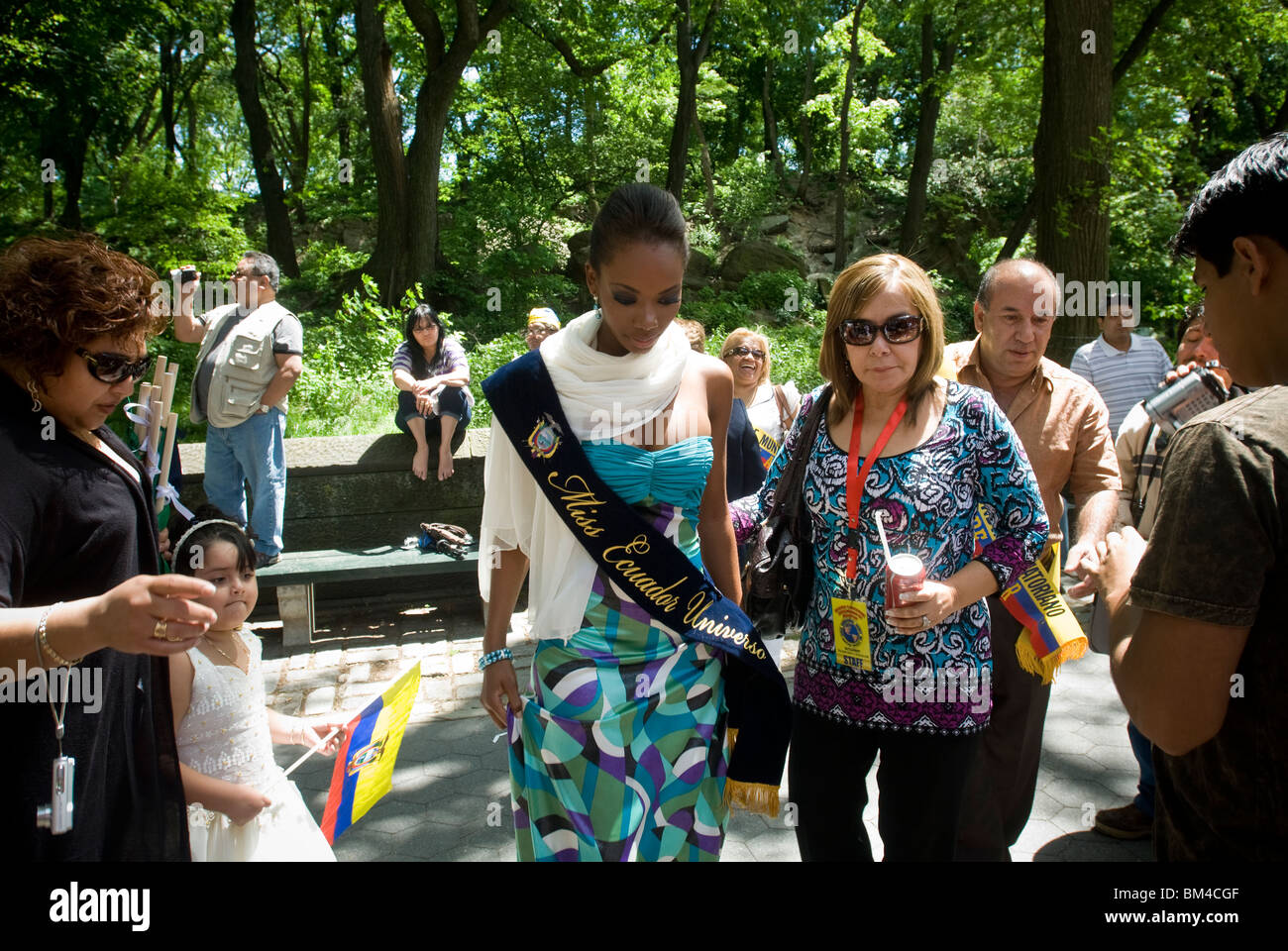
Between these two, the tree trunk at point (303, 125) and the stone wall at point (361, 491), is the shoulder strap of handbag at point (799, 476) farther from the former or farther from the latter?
the tree trunk at point (303, 125)

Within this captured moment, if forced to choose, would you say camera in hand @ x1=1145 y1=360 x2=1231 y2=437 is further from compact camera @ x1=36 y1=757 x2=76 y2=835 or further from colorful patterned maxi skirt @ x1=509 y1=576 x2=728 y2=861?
compact camera @ x1=36 y1=757 x2=76 y2=835

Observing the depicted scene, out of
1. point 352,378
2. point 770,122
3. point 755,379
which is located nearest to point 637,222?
point 755,379

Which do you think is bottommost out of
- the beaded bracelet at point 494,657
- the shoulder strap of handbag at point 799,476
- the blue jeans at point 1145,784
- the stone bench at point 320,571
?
the blue jeans at point 1145,784

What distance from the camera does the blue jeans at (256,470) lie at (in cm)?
607

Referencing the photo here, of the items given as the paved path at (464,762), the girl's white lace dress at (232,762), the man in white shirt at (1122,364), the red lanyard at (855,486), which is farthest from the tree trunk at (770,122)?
the girl's white lace dress at (232,762)

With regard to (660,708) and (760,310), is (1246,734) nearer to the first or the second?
(660,708)

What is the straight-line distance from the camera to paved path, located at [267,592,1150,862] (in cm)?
365

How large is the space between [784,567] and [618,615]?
20.0 inches

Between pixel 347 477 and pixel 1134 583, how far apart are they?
605 centimetres

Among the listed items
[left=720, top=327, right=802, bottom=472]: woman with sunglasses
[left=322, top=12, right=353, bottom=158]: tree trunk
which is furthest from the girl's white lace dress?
[left=322, top=12, right=353, bottom=158]: tree trunk

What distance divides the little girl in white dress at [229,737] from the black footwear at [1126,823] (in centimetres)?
298

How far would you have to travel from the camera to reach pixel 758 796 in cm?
246
